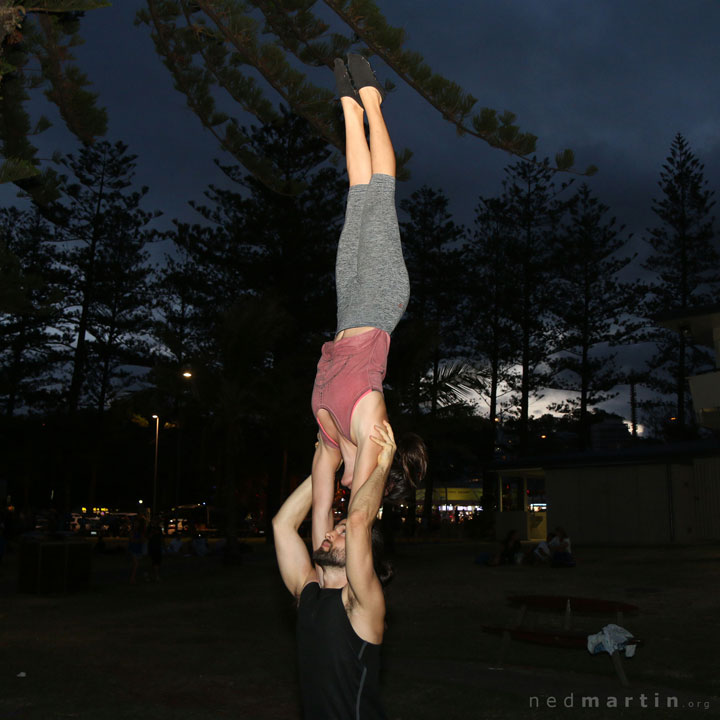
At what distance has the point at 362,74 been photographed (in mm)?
3059

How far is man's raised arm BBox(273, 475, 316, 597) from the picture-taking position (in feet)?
9.08

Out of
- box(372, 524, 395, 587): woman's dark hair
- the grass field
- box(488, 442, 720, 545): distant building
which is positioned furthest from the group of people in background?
box(372, 524, 395, 587): woman's dark hair

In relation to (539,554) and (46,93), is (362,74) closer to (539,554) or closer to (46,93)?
(46,93)

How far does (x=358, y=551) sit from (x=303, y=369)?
23.8 m

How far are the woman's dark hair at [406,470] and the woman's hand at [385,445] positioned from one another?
0.85 feet

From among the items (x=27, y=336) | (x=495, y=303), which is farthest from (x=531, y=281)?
(x=27, y=336)

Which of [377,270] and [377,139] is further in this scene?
[377,139]

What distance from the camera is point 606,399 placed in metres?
36.1

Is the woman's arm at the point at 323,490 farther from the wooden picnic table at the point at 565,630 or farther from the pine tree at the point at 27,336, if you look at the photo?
the pine tree at the point at 27,336

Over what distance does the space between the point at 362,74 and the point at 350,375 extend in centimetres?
125

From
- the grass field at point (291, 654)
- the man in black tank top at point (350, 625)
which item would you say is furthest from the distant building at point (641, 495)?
the man in black tank top at point (350, 625)

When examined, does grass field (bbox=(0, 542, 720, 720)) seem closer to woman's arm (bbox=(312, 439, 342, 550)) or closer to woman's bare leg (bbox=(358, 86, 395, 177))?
woman's arm (bbox=(312, 439, 342, 550))

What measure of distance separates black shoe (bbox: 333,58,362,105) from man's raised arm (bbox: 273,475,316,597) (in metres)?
1.55

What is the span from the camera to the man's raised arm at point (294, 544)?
9.08 feet
